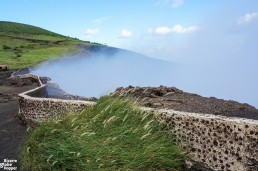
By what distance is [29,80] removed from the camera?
5291 centimetres

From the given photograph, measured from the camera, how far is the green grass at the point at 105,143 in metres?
12.6

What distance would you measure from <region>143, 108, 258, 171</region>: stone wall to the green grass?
A: 1.40ft

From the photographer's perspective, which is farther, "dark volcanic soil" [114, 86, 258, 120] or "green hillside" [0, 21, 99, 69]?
"green hillside" [0, 21, 99, 69]

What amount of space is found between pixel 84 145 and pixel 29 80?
4149 centimetres

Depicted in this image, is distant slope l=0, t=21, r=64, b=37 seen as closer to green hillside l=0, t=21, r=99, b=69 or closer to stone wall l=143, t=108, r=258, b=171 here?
green hillside l=0, t=21, r=99, b=69

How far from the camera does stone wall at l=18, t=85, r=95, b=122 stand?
18.6 meters

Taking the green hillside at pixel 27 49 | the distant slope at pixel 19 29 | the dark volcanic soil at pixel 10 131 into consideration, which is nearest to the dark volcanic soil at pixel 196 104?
the dark volcanic soil at pixel 10 131

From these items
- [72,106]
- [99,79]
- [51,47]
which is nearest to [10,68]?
[99,79]

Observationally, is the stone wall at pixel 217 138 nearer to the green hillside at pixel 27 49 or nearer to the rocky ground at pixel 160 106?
the rocky ground at pixel 160 106

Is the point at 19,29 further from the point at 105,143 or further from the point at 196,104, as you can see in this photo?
the point at 105,143

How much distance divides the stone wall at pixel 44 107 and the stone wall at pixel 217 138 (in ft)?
14.5

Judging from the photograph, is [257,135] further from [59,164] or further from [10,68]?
[10,68]

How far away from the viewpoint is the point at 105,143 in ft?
43.3

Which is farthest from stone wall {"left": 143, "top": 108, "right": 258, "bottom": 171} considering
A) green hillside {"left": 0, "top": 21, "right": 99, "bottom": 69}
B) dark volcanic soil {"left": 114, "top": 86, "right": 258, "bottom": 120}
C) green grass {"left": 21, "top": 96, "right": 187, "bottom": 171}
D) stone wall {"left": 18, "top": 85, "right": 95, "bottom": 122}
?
green hillside {"left": 0, "top": 21, "right": 99, "bottom": 69}
